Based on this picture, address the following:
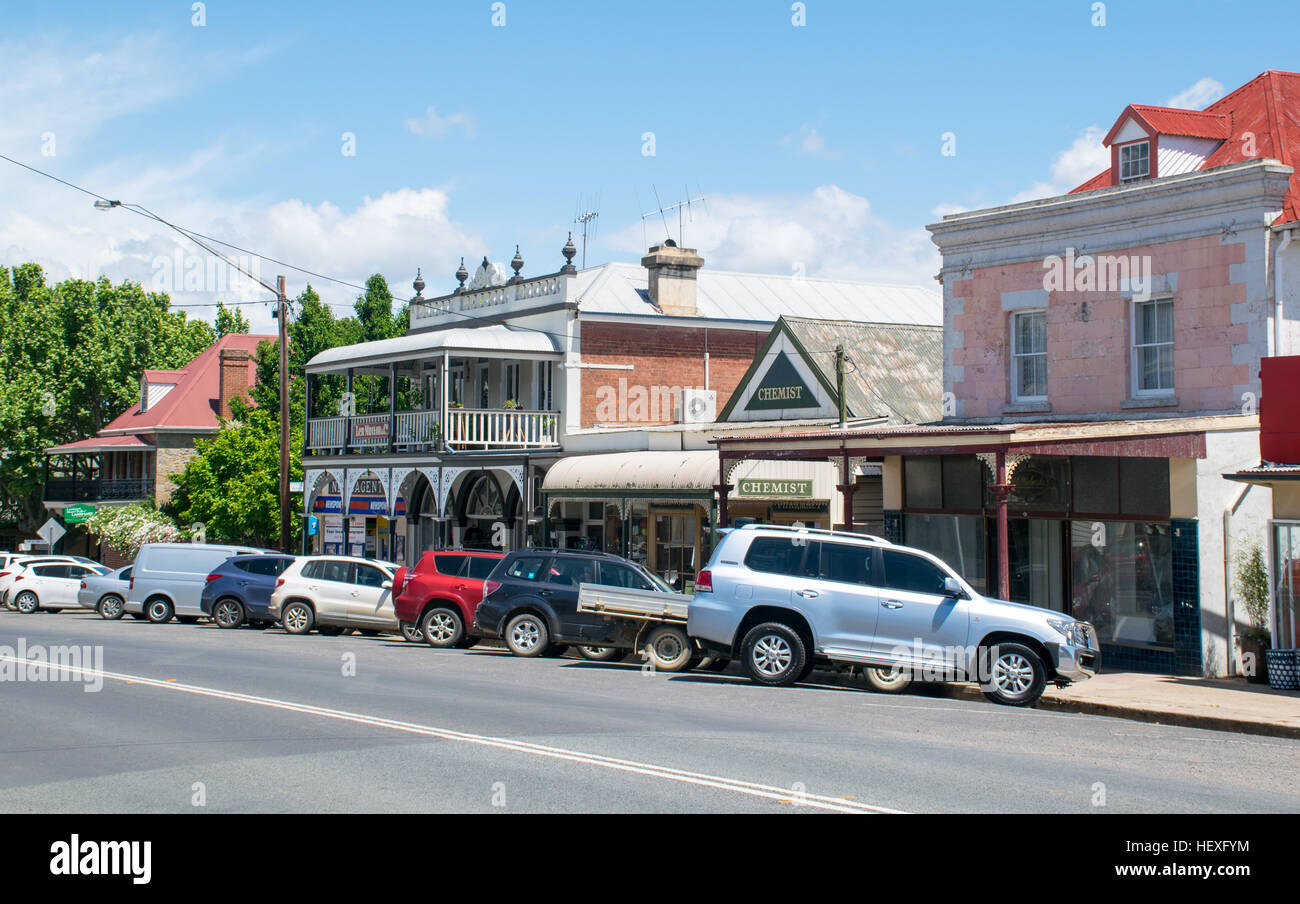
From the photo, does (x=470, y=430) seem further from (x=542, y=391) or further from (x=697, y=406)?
(x=697, y=406)

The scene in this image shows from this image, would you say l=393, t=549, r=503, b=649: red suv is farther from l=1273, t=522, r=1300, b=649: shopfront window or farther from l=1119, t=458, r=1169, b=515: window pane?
l=1273, t=522, r=1300, b=649: shopfront window

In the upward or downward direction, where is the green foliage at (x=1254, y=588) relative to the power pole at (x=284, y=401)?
downward

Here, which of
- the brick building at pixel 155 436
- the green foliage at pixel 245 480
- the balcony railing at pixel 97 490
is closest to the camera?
the green foliage at pixel 245 480

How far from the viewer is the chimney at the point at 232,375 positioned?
54.9 metres

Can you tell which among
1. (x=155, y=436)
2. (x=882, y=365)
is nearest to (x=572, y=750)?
(x=882, y=365)

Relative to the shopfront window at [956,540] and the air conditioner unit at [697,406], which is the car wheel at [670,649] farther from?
the air conditioner unit at [697,406]

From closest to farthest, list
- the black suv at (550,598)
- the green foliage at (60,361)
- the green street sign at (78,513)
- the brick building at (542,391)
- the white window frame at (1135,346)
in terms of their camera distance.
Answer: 1. the white window frame at (1135,346)
2. the black suv at (550,598)
3. the brick building at (542,391)
4. the green street sign at (78,513)
5. the green foliage at (60,361)

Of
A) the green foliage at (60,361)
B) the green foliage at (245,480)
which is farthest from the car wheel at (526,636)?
the green foliage at (60,361)

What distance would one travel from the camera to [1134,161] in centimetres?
2098

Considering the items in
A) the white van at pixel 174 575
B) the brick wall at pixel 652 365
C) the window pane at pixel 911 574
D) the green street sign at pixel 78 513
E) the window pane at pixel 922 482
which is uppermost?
the brick wall at pixel 652 365

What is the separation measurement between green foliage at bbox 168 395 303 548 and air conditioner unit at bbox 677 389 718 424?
16181 millimetres

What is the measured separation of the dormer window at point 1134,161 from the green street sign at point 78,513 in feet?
155

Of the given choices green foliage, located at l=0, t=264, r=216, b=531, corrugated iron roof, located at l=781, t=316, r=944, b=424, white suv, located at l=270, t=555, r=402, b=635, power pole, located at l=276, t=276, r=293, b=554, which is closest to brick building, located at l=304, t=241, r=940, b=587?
power pole, located at l=276, t=276, r=293, b=554

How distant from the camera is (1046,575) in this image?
20.4m
